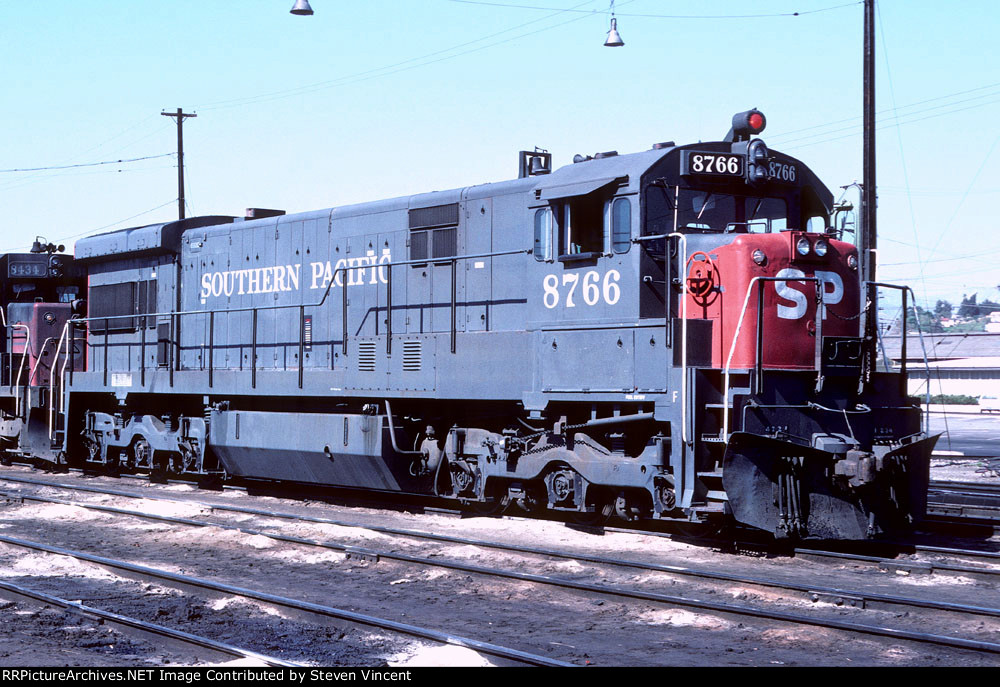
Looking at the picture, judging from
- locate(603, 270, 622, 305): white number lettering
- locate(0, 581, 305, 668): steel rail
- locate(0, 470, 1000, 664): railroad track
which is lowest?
locate(0, 581, 305, 668): steel rail

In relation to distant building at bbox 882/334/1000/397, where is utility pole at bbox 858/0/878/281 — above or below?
above

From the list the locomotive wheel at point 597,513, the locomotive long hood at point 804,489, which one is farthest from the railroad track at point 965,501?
the locomotive wheel at point 597,513

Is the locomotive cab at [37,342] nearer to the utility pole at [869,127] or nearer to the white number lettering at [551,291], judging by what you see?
the white number lettering at [551,291]

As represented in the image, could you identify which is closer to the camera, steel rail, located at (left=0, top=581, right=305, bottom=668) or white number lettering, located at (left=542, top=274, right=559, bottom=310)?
steel rail, located at (left=0, top=581, right=305, bottom=668)

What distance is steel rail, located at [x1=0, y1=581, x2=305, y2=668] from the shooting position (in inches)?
236

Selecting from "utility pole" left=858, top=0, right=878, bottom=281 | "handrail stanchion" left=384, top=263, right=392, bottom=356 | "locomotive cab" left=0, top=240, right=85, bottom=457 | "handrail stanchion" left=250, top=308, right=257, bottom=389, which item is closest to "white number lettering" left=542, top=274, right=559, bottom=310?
"handrail stanchion" left=384, top=263, right=392, bottom=356

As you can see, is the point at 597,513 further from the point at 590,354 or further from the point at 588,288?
the point at 588,288

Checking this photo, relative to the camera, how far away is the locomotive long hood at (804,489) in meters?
8.84

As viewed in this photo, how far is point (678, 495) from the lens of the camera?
30.4 ft

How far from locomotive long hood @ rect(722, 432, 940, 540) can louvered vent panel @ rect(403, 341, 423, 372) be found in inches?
160

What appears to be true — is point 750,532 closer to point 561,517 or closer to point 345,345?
point 561,517

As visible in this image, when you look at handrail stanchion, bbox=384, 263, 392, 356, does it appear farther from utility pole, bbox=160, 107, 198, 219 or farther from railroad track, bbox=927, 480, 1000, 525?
utility pole, bbox=160, 107, 198, 219

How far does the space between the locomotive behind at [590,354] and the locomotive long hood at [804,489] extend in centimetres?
2

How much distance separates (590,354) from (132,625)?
4805 millimetres
